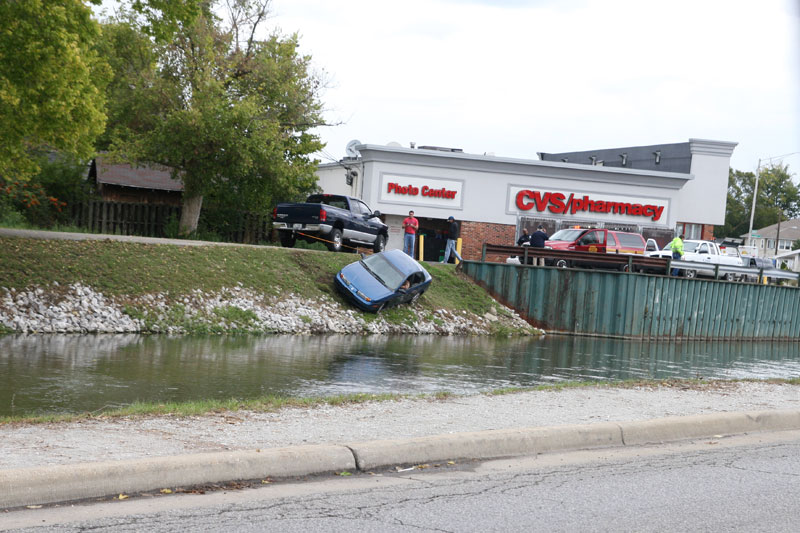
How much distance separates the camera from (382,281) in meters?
A: 26.8

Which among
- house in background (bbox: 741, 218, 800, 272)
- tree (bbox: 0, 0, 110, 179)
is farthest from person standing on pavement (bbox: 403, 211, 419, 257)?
house in background (bbox: 741, 218, 800, 272)

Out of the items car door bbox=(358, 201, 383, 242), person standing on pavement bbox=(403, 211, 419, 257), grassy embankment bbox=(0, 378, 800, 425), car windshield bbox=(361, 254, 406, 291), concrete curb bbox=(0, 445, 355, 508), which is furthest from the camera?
person standing on pavement bbox=(403, 211, 419, 257)

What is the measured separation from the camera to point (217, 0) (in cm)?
3641

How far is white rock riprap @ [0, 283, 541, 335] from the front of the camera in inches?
795

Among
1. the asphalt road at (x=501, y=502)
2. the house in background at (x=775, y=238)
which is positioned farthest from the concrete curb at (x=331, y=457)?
the house in background at (x=775, y=238)

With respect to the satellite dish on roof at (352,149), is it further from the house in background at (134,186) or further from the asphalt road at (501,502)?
the asphalt road at (501,502)

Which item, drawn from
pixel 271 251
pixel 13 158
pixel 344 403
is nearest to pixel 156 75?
pixel 271 251

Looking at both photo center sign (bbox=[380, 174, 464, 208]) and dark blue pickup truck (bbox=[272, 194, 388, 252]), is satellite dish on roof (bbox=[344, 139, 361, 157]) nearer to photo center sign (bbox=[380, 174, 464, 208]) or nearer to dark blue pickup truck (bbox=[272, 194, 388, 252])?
→ photo center sign (bbox=[380, 174, 464, 208])

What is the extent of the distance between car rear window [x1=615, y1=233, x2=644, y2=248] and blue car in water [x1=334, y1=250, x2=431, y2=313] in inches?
460

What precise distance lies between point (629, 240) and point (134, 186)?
902 inches

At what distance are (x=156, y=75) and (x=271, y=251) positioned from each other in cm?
1074

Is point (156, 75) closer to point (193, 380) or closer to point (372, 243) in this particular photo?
point (372, 243)

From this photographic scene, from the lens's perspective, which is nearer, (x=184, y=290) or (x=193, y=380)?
(x=193, y=380)

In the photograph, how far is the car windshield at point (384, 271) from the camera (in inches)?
1049
